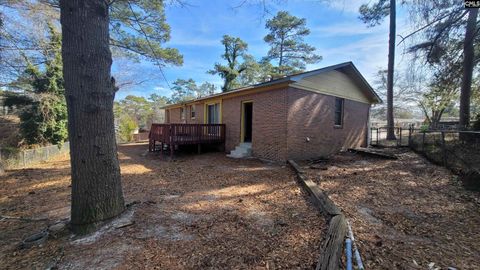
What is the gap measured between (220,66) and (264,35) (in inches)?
224

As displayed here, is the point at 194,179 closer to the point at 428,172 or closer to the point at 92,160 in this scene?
the point at 92,160

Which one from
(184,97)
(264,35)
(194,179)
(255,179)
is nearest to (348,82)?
(255,179)

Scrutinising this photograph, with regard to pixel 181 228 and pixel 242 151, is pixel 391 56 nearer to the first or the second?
pixel 242 151

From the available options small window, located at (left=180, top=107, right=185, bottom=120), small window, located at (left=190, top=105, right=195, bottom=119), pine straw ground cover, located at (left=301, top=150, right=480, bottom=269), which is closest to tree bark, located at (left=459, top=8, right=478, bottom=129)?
pine straw ground cover, located at (left=301, top=150, right=480, bottom=269)

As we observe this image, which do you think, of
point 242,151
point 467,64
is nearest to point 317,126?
point 242,151

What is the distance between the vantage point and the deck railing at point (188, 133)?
970cm

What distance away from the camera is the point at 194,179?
600 centimetres

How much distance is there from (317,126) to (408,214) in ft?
19.0

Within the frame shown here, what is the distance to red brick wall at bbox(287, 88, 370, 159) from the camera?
26.7 feet

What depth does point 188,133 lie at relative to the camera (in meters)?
10.1

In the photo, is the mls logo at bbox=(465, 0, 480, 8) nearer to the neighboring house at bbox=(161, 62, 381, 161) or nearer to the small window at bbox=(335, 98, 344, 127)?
the neighboring house at bbox=(161, 62, 381, 161)

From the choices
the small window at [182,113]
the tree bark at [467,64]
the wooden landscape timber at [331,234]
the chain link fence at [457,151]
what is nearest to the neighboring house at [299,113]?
the chain link fence at [457,151]

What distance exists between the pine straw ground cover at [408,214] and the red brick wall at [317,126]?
171 cm

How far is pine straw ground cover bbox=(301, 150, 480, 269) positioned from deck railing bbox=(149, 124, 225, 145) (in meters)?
5.13
